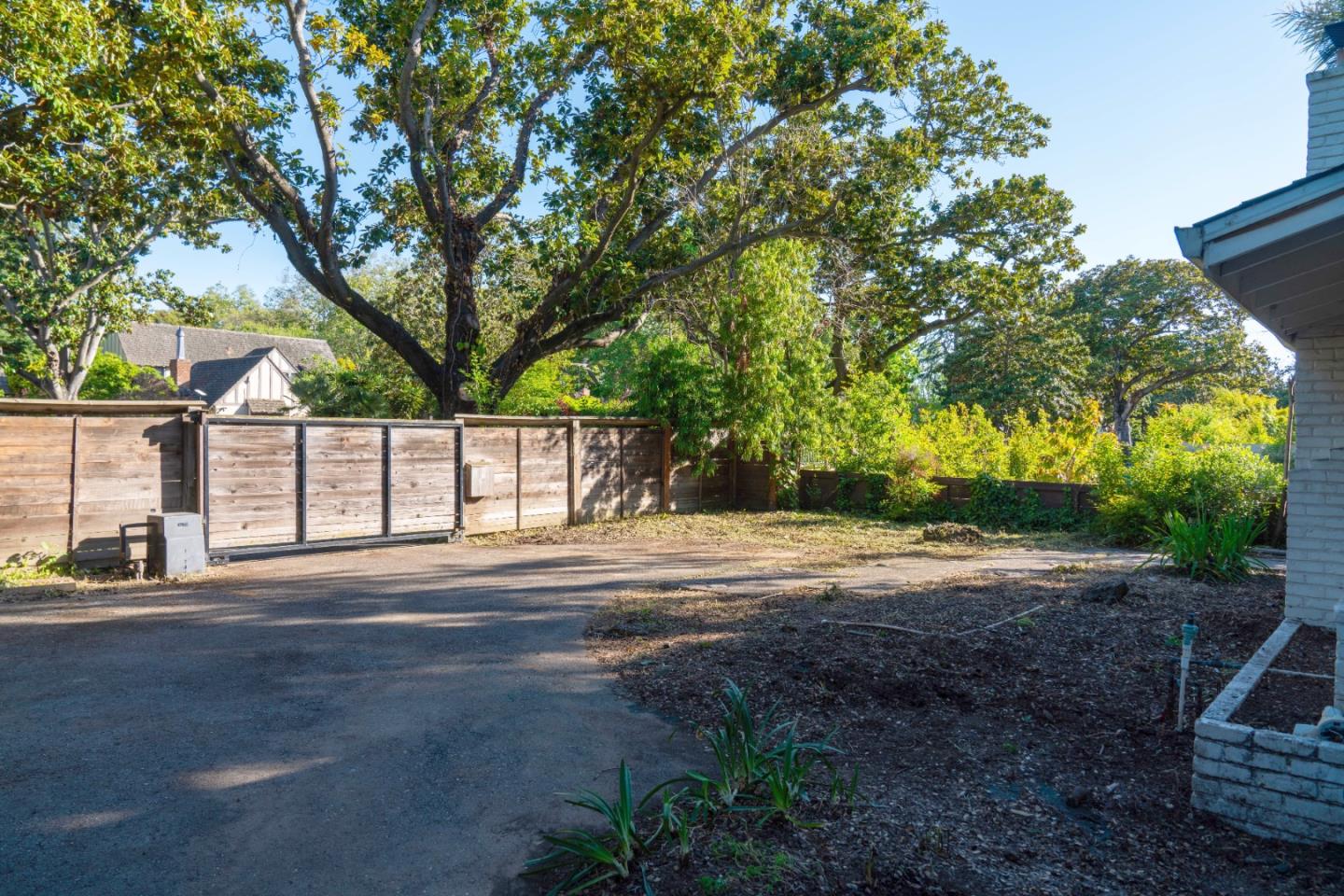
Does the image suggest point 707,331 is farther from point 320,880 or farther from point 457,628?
point 320,880

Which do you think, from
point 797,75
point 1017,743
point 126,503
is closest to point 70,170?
point 126,503

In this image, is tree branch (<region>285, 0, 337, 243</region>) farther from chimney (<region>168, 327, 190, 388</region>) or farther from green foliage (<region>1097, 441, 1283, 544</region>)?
chimney (<region>168, 327, 190, 388</region>)

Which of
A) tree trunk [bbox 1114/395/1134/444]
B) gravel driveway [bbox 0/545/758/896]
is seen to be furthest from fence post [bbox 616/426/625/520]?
tree trunk [bbox 1114/395/1134/444]

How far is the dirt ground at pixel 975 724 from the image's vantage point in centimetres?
303

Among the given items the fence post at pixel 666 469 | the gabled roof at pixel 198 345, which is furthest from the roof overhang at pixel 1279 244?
the gabled roof at pixel 198 345

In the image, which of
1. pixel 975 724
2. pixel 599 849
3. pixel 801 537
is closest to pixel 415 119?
pixel 801 537

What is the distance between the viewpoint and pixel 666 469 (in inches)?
629

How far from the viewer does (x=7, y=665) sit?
227 inches

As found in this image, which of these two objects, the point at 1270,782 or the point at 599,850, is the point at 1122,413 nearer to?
the point at 1270,782

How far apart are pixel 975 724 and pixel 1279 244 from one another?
2.96m

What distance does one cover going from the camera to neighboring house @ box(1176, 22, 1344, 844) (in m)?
3.29

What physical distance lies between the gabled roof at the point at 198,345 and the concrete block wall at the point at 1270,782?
133ft

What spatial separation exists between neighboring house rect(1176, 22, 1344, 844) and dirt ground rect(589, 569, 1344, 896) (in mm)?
177

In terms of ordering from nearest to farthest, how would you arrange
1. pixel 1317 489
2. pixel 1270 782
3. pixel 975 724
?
1. pixel 1270 782
2. pixel 975 724
3. pixel 1317 489
